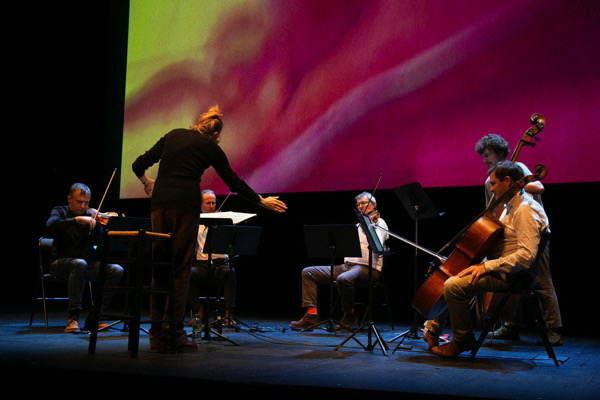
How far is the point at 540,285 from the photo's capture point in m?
4.07

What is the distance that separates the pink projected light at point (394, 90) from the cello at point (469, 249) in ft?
4.80

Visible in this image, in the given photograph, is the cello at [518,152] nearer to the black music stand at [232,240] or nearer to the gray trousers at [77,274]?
the black music stand at [232,240]

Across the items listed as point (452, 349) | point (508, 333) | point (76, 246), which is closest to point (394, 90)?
point (508, 333)

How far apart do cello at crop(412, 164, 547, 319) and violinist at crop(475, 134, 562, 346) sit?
76 cm

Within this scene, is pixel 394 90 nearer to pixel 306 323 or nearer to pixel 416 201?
pixel 416 201

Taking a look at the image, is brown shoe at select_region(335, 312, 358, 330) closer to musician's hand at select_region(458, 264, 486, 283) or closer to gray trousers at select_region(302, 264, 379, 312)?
gray trousers at select_region(302, 264, 379, 312)

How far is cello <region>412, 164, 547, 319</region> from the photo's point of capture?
3240 mm

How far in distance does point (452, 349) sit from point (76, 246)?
2961 millimetres

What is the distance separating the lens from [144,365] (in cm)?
290

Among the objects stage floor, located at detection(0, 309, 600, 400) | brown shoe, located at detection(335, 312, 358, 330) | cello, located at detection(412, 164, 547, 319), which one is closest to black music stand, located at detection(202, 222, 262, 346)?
stage floor, located at detection(0, 309, 600, 400)

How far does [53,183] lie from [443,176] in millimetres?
4670

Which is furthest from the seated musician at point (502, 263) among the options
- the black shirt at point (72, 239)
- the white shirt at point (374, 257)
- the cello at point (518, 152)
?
the black shirt at point (72, 239)

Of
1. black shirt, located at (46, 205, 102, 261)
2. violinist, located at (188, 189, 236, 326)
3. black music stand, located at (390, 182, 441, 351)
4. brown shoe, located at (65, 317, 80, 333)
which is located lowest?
brown shoe, located at (65, 317, 80, 333)

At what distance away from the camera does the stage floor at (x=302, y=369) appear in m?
2.46
